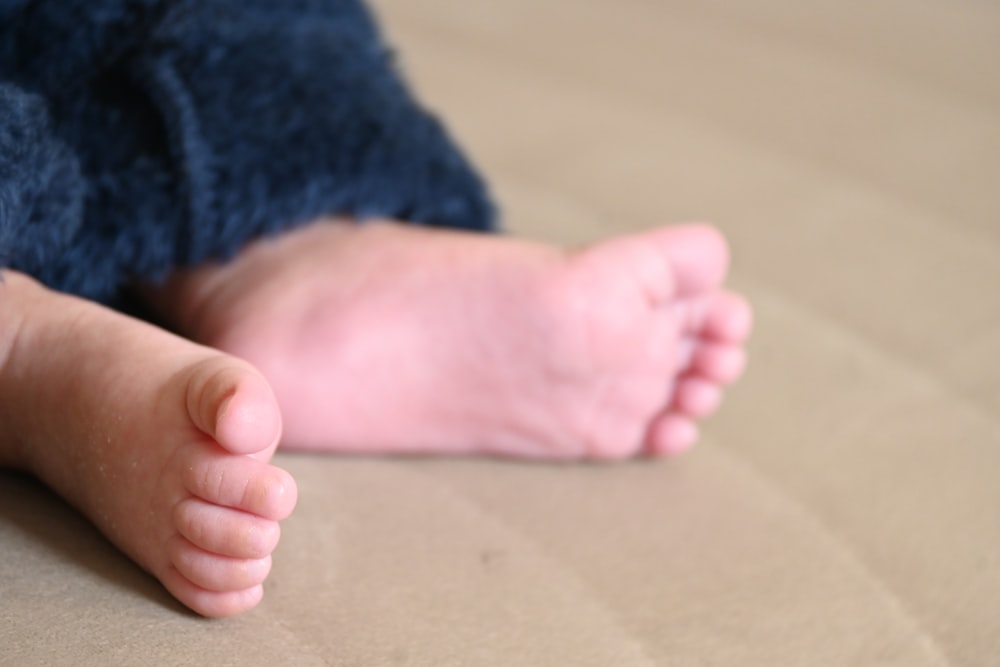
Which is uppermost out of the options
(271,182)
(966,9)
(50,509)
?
(966,9)

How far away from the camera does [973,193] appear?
942 millimetres

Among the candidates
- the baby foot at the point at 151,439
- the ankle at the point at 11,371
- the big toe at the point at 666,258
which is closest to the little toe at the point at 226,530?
the baby foot at the point at 151,439

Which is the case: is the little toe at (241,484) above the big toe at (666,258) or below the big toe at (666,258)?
below

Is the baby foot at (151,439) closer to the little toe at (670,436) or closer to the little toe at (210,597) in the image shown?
the little toe at (210,597)

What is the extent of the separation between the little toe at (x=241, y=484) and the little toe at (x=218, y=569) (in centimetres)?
2

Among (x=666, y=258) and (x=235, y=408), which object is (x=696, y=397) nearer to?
(x=666, y=258)

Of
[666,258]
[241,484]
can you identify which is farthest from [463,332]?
[241,484]

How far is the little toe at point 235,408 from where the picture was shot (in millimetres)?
448

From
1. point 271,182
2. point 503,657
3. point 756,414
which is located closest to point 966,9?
point 756,414

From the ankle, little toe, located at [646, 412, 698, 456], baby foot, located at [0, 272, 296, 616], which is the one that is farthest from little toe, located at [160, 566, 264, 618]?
little toe, located at [646, 412, 698, 456]

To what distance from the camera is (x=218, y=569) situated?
0.46 metres

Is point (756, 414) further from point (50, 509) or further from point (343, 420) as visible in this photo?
point (50, 509)

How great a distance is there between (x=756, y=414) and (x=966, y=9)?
832 millimetres

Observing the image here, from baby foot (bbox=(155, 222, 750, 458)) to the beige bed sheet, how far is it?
23 millimetres
